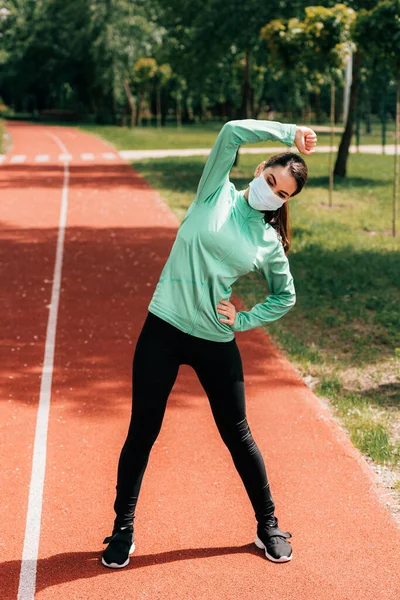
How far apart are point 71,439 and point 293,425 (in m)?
1.66

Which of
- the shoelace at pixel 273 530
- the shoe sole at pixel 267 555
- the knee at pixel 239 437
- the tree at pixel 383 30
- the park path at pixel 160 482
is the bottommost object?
the park path at pixel 160 482

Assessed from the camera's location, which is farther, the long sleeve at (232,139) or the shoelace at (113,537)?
the shoelace at (113,537)

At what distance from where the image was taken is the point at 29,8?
3066 inches

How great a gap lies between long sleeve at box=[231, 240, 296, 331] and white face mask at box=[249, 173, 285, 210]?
215 millimetres

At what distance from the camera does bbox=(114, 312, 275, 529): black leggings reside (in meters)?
4.21

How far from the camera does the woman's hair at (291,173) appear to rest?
4062 millimetres

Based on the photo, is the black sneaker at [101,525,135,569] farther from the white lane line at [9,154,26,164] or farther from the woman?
the white lane line at [9,154,26,164]

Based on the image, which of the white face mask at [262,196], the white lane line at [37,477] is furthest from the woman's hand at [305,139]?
the white lane line at [37,477]

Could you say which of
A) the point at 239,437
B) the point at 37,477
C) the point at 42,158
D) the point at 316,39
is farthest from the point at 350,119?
the point at 239,437

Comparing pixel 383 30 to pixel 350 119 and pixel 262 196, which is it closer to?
pixel 350 119

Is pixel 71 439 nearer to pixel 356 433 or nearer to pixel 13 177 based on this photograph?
pixel 356 433

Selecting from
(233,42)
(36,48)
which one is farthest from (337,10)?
(36,48)

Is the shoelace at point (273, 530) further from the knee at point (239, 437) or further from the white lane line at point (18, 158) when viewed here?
the white lane line at point (18, 158)

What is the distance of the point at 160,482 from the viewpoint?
565 cm
